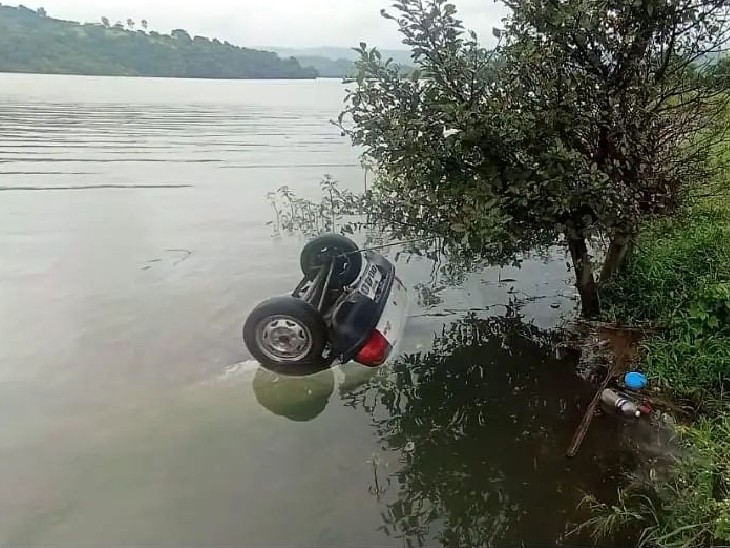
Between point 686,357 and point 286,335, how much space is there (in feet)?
12.0

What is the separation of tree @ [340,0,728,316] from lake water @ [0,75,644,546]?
1530mm

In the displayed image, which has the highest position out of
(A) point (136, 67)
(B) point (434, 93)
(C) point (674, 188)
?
(B) point (434, 93)

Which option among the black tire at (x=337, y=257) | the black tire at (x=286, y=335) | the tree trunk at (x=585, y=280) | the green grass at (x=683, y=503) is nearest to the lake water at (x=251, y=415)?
the green grass at (x=683, y=503)

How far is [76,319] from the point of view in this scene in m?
7.66

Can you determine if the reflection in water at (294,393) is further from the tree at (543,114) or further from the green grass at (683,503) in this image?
the green grass at (683,503)

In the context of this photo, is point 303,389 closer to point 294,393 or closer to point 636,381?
point 294,393

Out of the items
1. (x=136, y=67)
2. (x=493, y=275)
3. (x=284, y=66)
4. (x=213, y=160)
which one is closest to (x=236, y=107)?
(x=213, y=160)

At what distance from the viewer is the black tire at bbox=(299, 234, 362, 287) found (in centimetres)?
688

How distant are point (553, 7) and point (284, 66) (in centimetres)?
8641

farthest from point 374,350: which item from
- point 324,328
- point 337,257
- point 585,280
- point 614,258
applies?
point 614,258

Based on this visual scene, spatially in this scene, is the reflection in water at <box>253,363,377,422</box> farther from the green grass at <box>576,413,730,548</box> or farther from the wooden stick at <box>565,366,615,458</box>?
the green grass at <box>576,413,730,548</box>

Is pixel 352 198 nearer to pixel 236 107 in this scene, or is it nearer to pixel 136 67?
pixel 236 107

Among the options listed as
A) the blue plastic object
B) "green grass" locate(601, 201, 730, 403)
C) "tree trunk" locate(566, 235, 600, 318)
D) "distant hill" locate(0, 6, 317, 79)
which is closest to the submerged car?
"tree trunk" locate(566, 235, 600, 318)

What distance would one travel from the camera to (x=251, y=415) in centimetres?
575
